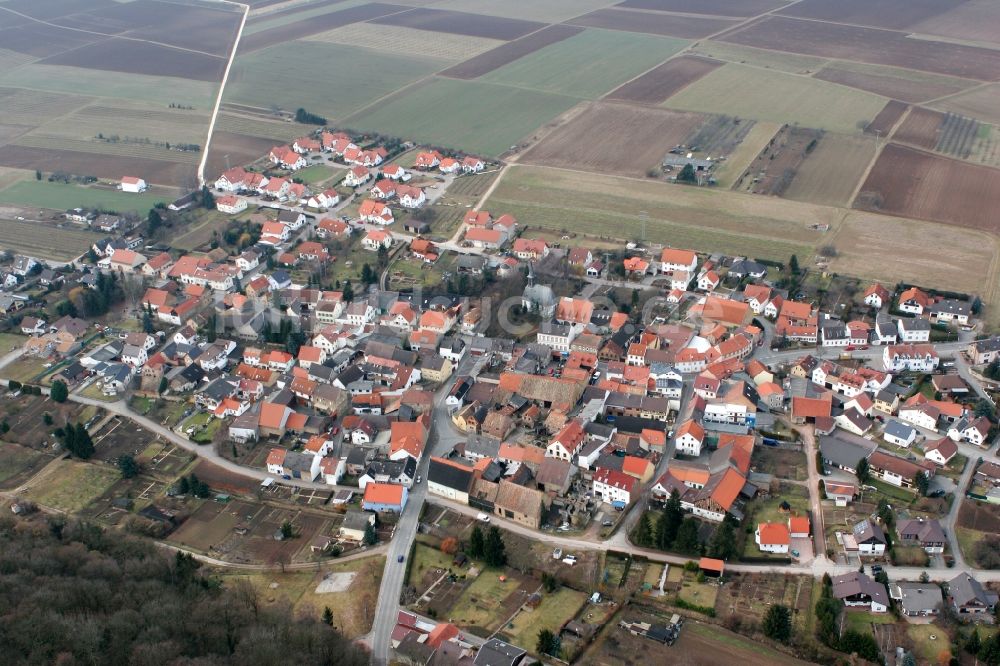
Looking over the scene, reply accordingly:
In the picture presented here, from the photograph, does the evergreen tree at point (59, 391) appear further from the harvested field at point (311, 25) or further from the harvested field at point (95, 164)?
the harvested field at point (311, 25)

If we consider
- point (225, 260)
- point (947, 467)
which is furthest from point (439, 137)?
point (947, 467)

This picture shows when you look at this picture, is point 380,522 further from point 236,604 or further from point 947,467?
point 947,467

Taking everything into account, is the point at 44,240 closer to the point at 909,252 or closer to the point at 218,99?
the point at 218,99

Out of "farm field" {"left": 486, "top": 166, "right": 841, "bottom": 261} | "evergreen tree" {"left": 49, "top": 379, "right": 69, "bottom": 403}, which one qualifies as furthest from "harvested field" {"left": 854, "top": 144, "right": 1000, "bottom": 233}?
"evergreen tree" {"left": 49, "top": 379, "right": 69, "bottom": 403}

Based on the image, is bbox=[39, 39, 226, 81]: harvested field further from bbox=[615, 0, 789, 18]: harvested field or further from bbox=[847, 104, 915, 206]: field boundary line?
bbox=[847, 104, 915, 206]: field boundary line

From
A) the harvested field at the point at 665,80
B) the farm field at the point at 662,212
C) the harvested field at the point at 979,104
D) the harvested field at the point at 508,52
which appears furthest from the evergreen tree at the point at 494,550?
the harvested field at the point at 508,52

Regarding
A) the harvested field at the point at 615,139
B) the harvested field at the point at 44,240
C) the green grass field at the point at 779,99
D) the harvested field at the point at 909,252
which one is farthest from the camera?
the green grass field at the point at 779,99

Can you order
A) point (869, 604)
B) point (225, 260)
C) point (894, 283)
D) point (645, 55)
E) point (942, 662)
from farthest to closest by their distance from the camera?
point (645, 55)
point (225, 260)
point (894, 283)
point (869, 604)
point (942, 662)
